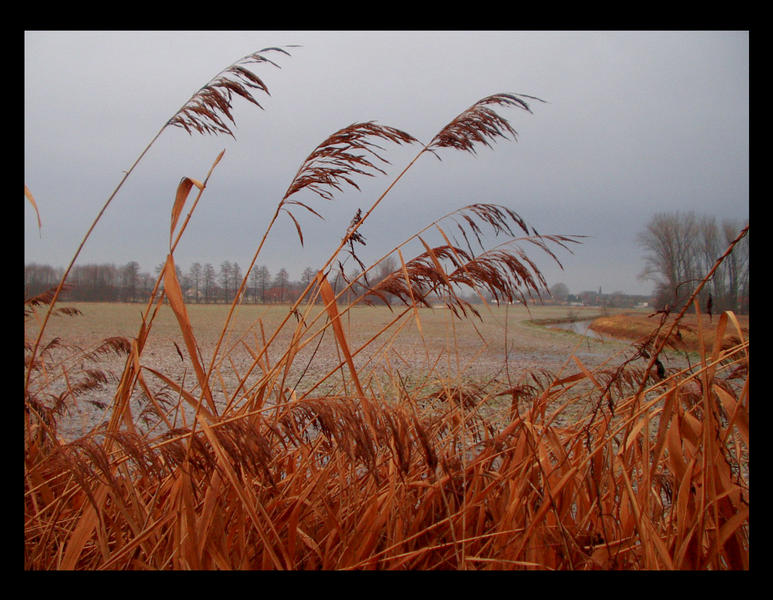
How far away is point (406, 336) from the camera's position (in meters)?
1.99

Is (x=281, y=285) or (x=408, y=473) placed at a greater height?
(x=281, y=285)

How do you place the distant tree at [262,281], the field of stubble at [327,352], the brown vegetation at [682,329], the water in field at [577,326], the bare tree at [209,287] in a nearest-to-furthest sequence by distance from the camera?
the brown vegetation at [682,329] < the field of stubble at [327,352] < the distant tree at [262,281] < the water in field at [577,326] < the bare tree at [209,287]

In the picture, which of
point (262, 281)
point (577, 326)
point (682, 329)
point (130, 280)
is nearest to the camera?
point (682, 329)

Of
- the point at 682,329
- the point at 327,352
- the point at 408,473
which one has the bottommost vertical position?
the point at 408,473

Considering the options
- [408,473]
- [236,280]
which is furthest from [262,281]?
[408,473]

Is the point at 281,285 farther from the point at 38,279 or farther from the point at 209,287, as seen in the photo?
the point at 38,279

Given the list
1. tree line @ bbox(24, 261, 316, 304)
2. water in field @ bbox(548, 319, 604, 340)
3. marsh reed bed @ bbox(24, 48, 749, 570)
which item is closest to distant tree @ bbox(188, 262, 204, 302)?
tree line @ bbox(24, 261, 316, 304)

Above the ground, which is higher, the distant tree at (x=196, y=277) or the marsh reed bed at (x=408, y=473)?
the distant tree at (x=196, y=277)

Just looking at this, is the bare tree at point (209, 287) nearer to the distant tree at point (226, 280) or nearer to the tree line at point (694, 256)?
the distant tree at point (226, 280)

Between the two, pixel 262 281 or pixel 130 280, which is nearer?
pixel 262 281

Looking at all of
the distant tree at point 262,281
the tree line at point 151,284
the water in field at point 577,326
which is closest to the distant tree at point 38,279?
the tree line at point 151,284
